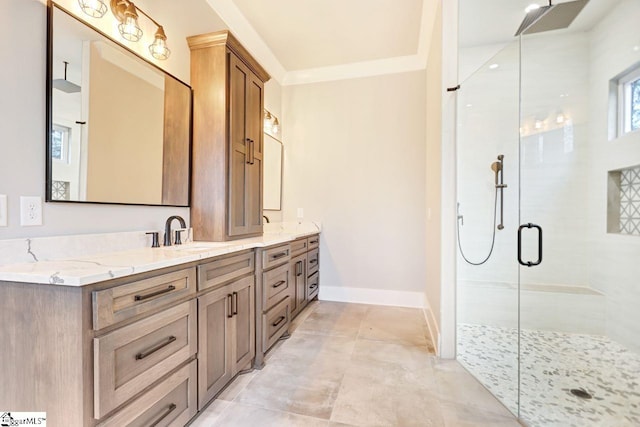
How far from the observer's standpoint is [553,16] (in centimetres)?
225

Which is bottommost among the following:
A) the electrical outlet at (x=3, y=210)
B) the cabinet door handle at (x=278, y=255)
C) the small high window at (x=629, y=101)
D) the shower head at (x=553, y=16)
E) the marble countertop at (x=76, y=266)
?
the cabinet door handle at (x=278, y=255)

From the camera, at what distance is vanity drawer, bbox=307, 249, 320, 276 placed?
3.14 meters

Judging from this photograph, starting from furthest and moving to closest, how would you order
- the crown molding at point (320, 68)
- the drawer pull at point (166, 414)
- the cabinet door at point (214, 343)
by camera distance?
the crown molding at point (320, 68) < the cabinet door at point (214, 343) < the drawer pull at point (166, 414)

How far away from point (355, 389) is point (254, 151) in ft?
6.28

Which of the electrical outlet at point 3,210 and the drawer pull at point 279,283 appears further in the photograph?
the drawer pull at point 279,283

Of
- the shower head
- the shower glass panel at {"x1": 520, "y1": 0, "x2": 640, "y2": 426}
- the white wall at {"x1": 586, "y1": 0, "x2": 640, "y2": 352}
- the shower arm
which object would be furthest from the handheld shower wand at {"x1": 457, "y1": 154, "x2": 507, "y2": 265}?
the shower head

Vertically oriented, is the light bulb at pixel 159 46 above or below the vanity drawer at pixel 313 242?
above

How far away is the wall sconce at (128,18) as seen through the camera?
1.41 metres

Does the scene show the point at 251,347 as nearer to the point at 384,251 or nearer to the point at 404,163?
the point at 384,251

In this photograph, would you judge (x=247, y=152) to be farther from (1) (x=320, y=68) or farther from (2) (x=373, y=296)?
(2) (x=373, y=296)

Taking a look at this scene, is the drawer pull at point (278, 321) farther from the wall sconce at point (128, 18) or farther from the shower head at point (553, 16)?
the shower head at point (553, 16)

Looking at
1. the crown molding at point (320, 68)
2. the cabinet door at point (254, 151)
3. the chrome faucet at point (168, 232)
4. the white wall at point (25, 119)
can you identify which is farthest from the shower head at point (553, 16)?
the white wall at point (25, 119)

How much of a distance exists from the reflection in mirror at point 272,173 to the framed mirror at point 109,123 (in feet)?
4.08

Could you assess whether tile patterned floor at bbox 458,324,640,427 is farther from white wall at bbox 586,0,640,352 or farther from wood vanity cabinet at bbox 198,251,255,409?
wood vanity cabinet at bbox 198,251,255,409
